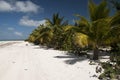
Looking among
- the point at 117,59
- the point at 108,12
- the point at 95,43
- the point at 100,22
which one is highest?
the point at 108,12

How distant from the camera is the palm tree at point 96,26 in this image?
36.4 feet

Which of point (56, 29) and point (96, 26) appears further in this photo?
point (56, 29)

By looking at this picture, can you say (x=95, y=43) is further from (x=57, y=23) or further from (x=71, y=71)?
(x=57, y=23)

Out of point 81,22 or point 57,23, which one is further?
point 57,23

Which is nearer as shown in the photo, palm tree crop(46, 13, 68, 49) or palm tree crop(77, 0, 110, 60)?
palm tree crop(77, 0, 110, 60)

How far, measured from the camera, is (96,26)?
1114 centimetres

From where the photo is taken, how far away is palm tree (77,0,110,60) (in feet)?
36.4

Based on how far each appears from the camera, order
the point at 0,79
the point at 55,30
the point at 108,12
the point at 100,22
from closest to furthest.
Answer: the point at 0,79 → the point at 100,22 → the point at 108,12 → the point at 55,30

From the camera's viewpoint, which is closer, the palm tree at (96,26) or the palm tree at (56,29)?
the palm tree at (96,26)

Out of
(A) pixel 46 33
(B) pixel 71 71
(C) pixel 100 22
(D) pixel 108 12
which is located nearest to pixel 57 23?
(A) pixel 46 33

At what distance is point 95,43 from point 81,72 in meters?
3.55

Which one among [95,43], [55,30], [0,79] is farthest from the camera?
[55,30]

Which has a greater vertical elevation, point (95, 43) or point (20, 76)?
point (95, 43)

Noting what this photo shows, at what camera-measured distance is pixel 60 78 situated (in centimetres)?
779
